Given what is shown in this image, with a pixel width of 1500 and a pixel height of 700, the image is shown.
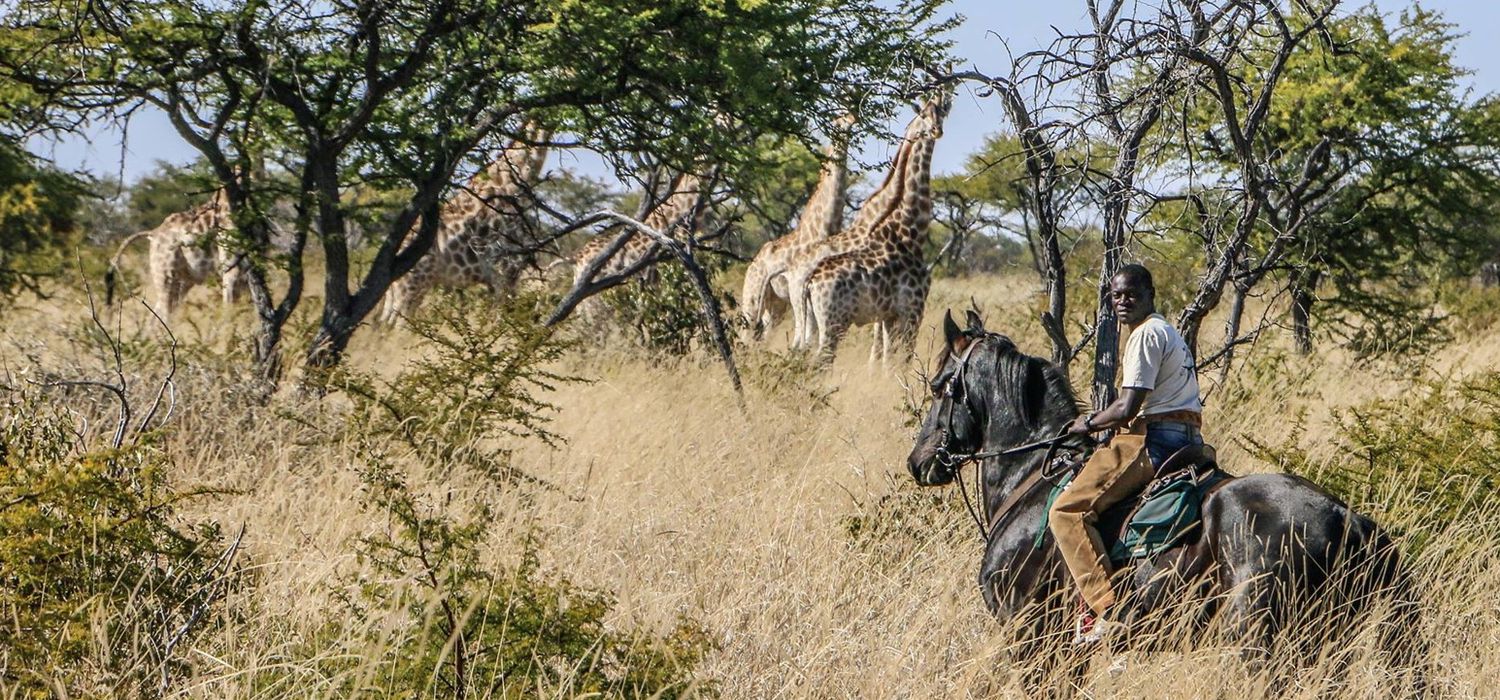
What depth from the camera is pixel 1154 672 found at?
4.36m

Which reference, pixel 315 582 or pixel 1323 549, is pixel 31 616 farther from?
pixel 1323 549

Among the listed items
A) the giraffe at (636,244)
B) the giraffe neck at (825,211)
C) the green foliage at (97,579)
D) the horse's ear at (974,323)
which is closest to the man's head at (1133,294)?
the horse's ear at (974,323)

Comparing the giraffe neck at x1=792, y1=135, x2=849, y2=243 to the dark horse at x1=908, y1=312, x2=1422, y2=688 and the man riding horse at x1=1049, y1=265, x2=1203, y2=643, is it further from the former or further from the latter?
the man riding horse at x1=1049, y1=265, x2=1203, y2=643

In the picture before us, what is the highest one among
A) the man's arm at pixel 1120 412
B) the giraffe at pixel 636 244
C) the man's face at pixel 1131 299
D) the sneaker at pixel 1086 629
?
the giraffe at pixel 636 244

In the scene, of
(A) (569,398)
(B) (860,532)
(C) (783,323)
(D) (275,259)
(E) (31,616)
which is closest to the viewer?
(E) (31,616)

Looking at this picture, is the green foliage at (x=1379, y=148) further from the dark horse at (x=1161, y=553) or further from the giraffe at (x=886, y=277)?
the dark horse at (x=1161, y=553)

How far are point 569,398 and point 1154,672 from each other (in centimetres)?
695

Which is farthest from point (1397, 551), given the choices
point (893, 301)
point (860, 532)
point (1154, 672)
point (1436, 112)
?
point (1436, 112)

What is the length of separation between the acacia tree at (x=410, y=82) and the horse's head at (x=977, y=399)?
12.0 ft

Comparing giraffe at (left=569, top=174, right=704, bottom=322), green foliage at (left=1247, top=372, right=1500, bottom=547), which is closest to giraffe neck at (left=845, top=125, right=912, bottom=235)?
giraffe at (left=569, top=174, right=704, bottom=322)

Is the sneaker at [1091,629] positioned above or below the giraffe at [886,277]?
below

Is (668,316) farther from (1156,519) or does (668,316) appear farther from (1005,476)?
(1156,519)

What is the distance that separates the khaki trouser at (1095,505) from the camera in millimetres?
4887

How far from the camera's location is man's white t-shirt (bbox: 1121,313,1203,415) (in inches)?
195
